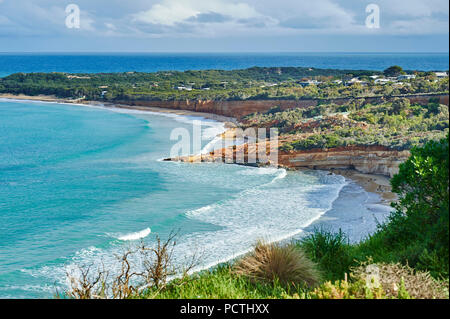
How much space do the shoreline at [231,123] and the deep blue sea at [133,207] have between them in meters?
0.64

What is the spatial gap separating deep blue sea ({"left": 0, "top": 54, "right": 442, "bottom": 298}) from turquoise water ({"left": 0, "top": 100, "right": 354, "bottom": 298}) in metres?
0.03

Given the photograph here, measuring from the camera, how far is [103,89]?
64688 millimetres

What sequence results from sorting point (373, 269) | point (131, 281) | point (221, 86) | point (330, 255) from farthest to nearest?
point (221, 86) → point (131, 281) → point (330, 255) → point (373, 269)

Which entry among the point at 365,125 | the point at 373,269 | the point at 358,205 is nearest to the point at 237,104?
the point at 365,125

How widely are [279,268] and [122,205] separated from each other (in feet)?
37.8

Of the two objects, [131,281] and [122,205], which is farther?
[122,205]

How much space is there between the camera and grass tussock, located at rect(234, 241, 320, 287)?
7039mm

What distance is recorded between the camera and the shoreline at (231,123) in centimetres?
1925

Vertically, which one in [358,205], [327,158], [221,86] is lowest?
[358,205]

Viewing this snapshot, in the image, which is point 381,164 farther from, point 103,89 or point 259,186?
point 103,89

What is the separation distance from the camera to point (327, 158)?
23984 millimetres

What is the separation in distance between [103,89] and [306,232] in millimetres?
54772

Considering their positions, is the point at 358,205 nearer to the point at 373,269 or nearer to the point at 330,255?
the point at 330,255
